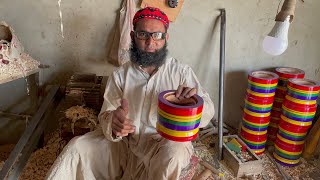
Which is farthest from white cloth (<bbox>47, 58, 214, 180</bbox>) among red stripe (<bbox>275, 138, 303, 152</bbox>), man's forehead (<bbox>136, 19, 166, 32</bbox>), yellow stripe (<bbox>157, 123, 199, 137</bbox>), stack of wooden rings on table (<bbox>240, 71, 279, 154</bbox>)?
red stripe (<bbox>275, 138, 303, 152</bbox>)

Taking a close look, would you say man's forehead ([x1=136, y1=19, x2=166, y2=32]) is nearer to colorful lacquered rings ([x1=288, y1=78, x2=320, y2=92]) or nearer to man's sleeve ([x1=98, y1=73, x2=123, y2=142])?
man's sleeve ([x1=98, y1=73, x2=123, y2=142])

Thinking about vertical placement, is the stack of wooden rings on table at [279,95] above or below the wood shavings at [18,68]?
below

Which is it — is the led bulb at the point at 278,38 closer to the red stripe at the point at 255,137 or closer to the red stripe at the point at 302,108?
the red stripe at the point at 302,108

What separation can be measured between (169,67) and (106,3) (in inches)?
29.7

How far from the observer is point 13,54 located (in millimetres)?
1970

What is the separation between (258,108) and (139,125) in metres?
0.98

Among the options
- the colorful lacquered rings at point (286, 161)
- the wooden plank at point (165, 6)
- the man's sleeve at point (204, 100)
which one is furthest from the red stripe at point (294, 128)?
the wooden plank at point (165, 6)

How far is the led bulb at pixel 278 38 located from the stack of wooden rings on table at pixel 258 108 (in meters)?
0.75

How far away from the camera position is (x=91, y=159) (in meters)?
1.70

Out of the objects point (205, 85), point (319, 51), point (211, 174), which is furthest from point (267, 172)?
point (319, 51)

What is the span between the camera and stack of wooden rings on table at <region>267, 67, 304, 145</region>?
7.63 feet

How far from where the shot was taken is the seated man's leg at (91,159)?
162 cm

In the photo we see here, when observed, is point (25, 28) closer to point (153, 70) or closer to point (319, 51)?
point (153, 70)

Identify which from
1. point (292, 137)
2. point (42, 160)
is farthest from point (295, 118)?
point (42, 160)
